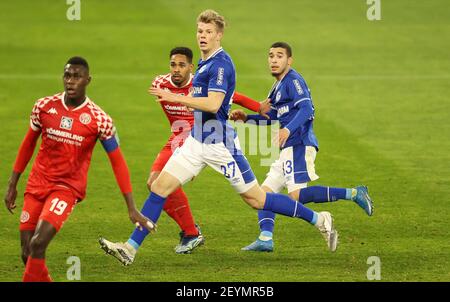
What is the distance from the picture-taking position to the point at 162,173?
42.9ft

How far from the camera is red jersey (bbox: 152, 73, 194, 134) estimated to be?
1448cm

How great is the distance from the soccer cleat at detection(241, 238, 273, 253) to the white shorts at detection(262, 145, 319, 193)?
29.6 inches

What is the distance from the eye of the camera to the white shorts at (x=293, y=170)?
14.2 m

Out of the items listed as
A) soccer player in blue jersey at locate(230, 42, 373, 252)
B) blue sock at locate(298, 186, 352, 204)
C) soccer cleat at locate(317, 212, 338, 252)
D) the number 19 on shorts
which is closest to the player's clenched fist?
soccer player in blue jersey at locate(230, 42, 373, 252)

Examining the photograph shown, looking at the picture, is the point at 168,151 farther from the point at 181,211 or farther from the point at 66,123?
the point at 66,123

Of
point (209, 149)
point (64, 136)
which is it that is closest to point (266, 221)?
point (209, 149)

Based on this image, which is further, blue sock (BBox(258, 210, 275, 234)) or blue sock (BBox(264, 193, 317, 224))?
blue sock (BBox(258, 210, 275, 234))

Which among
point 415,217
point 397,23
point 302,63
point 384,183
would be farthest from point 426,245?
point 397,23

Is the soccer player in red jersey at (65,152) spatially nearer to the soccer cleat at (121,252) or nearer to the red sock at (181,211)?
the soccer cleat at (121,252)

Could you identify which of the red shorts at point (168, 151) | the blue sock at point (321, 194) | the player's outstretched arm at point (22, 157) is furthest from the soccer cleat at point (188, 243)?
the player's outstretched arm at point (22, 157)

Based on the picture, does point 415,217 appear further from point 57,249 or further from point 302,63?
point 302,63

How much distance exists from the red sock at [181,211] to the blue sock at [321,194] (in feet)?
4.66

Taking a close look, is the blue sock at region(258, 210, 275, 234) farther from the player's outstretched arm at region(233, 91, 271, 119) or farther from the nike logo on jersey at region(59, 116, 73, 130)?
the nike logo on jersey at region(59, 116, 73, 130)

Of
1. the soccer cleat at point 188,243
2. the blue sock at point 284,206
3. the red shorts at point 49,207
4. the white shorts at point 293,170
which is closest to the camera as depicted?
the red shorts at point 49,207
